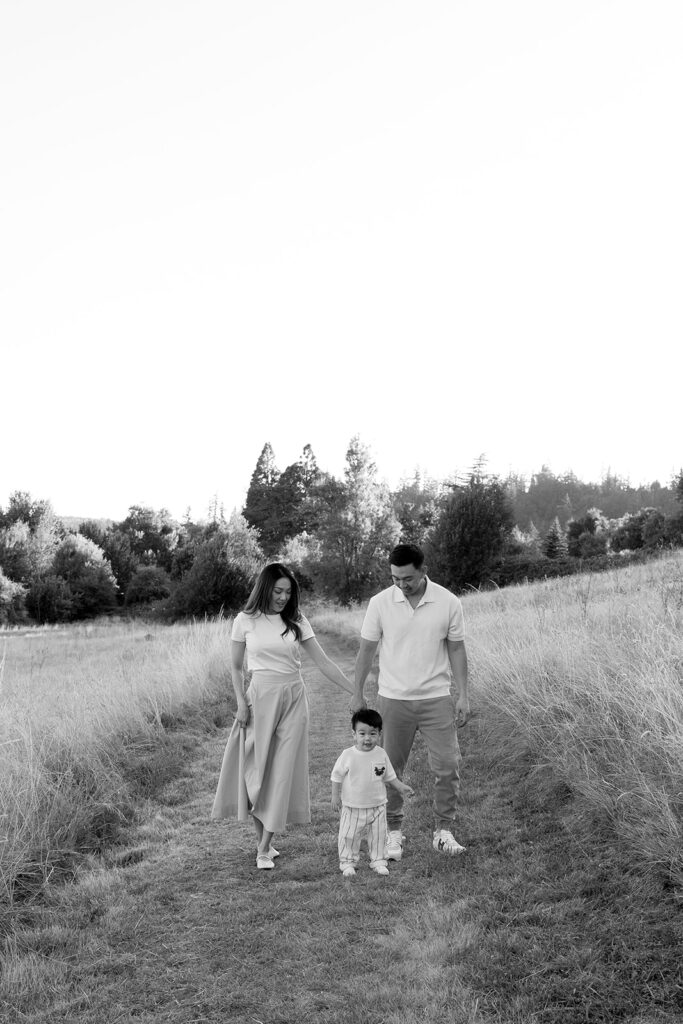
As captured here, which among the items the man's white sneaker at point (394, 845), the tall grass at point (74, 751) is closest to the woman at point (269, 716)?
the man's white sneaker at point (394, 845)

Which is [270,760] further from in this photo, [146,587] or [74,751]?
[146,587]

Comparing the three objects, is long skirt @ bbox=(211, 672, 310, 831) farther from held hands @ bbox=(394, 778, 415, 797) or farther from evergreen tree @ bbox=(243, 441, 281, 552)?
evergreen tree @ bbox=(243, 441, 281, 552)

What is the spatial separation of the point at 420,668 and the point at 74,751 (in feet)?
12.3

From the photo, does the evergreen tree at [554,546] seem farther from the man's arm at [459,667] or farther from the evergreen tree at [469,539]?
the man's arm at [459,667]

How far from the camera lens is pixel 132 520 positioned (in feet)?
272

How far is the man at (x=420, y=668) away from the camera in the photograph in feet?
16.1

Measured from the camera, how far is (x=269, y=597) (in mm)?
5203

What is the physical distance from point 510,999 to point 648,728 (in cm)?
249

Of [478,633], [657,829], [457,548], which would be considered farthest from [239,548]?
[657,829]

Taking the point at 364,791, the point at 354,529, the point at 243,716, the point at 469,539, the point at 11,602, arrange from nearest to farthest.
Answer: the point at 364,791, the point at 243,716, the point at 469,539, the point at 354,529, the point at 11,602

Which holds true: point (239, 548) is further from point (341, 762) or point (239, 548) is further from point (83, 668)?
point (341, 762)

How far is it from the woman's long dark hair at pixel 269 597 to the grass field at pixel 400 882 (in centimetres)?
163

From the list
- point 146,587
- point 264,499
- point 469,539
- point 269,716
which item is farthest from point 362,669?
point 264,499

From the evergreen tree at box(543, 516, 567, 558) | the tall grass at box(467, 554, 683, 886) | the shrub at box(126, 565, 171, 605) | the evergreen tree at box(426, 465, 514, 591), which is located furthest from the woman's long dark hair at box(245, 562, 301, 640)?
the shrub at box(126, 565, 171, 605)
